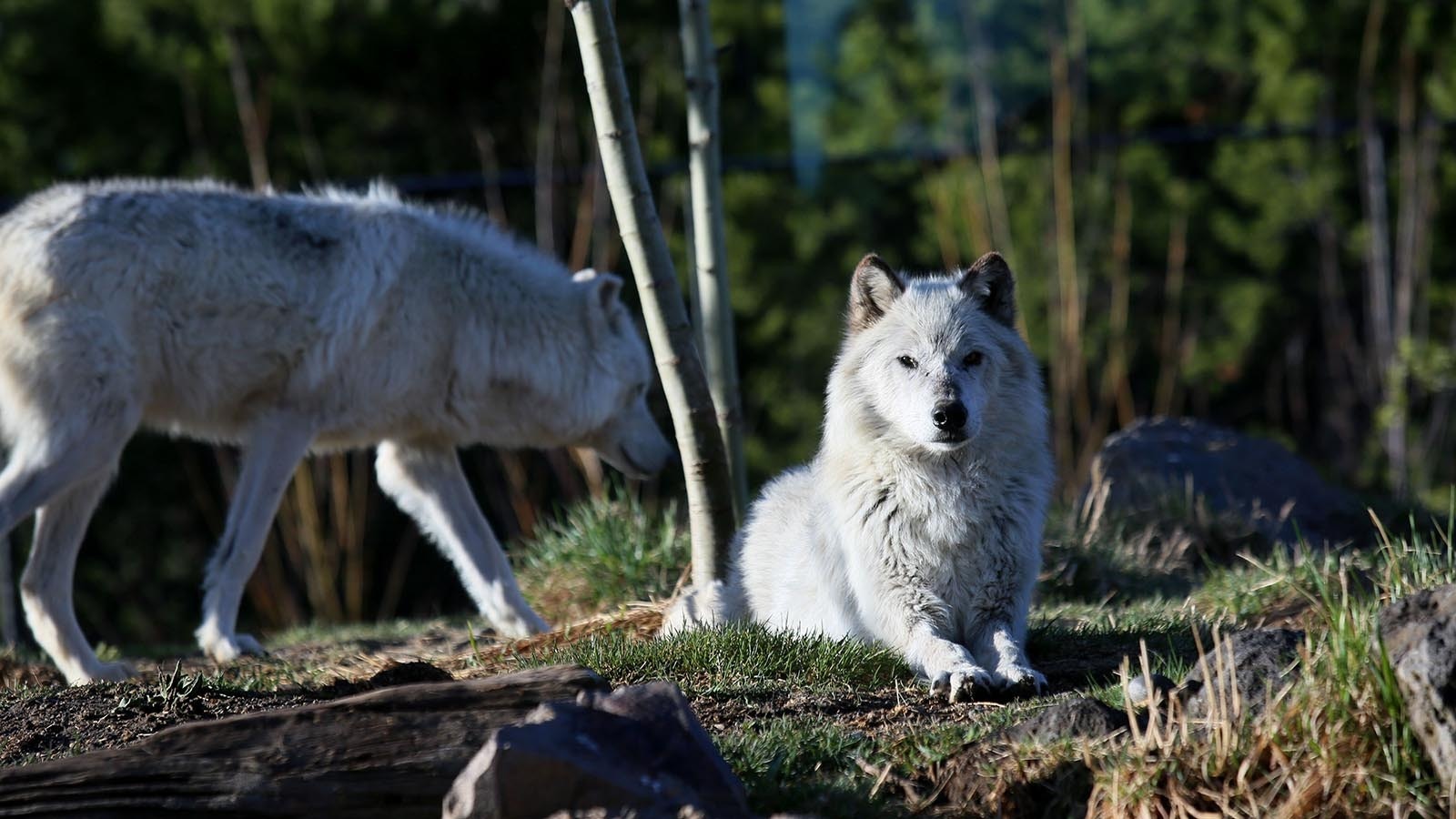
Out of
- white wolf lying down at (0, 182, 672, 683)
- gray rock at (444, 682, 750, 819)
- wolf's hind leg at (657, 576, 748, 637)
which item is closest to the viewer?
gray rock at (444, 682, 750, 819)

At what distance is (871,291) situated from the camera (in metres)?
4.60

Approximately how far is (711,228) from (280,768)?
3.35 m

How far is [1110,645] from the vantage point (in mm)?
4672

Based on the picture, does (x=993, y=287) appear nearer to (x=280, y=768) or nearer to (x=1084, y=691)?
(x=1084, y=691)

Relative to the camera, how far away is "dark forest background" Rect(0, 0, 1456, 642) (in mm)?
10602

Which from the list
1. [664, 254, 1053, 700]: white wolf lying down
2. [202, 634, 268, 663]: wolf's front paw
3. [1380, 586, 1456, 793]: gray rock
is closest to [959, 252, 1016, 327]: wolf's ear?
[664, 254, 1053, 700]: white wolf lying down

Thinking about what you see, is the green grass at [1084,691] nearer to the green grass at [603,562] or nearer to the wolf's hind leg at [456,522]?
the green grass at [603,562]

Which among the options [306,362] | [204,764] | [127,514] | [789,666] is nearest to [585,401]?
[306,362]

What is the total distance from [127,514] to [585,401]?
533 centimetres

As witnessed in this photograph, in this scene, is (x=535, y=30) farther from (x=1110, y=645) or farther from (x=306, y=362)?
(x=1110, y=645)

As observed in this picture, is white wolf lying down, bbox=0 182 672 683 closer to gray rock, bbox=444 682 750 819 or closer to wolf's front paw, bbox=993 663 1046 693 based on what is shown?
wolf's front paw, bbox=993 663 1046 693

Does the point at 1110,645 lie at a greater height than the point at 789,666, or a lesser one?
lesser

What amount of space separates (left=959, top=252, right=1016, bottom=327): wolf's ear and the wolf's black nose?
0.53 metres

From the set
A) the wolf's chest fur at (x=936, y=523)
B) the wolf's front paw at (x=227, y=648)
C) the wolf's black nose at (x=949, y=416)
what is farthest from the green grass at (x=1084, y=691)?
the wolf's black nose at (x=949, y=416)
